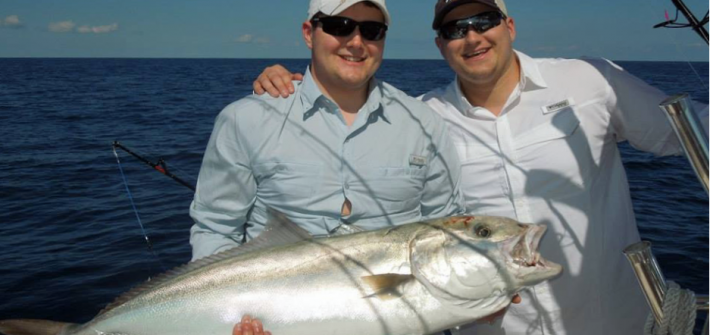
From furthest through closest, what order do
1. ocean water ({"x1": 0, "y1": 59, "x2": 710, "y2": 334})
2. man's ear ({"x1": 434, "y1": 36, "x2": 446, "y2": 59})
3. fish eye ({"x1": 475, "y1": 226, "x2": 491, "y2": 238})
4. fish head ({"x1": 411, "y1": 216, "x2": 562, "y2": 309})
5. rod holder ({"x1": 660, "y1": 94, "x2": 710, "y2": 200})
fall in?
ocean water ({"x1": 0, "y1": 59, "x2": 710, "y2": 334})
man's ear ({"x1": 434, "y1": 36, "x2": 446, "y2": 59})
fish eye ({"x1": 475, "y1": 226, "x2": 491, "y2": 238})
fish head ({"x1": 411, "y1": 216, "x2": 562, "y2": 309})
rod holder ({"x1": 660, "y1": 94, "x2": 710, "y2": 200})

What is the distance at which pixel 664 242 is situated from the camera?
9758mm

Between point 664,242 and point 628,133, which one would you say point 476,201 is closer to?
point 628,133

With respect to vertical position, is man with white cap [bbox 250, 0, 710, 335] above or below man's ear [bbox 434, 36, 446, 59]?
below

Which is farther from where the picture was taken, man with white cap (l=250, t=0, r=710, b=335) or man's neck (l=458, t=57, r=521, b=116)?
man's neck (l=458, t=57, r=521, b=116)

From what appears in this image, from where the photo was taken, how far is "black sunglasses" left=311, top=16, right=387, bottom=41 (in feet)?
10.9

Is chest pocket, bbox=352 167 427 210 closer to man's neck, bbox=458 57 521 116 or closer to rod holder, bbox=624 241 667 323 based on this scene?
man's neck, bbox=458 57 521 116

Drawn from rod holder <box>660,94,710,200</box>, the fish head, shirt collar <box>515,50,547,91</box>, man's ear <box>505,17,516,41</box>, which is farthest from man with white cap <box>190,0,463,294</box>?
rod holder <box>660,94,710,200</box>

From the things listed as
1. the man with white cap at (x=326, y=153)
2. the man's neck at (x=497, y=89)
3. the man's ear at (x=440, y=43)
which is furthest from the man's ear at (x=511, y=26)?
the man with white cap at (x=326, y=153)

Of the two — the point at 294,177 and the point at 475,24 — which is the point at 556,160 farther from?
the point at 294,177

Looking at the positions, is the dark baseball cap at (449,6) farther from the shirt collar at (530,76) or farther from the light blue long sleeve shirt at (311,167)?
the light blue long sleeve shirt at (311,167)

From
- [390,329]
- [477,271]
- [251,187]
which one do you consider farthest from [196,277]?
[477,271]

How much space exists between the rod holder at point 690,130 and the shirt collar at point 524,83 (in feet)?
6.19

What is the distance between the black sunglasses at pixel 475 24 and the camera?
12.1 ft

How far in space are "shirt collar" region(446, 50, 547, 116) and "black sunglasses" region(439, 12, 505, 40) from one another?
0.33 m
